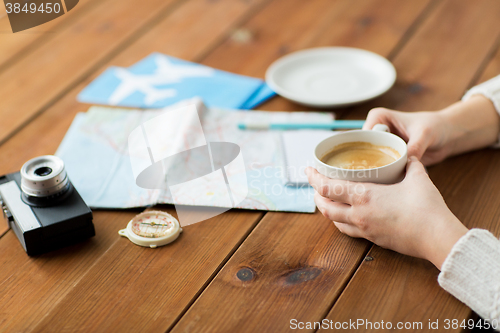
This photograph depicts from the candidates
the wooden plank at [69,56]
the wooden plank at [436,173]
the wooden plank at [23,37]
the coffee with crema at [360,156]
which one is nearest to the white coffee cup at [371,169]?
the coffee with crema at [360,156]

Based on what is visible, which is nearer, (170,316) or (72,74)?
(170,316)

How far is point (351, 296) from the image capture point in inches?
24.4

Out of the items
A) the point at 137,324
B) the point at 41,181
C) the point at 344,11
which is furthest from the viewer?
the point at 344,11

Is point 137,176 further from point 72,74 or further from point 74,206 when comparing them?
point 72,74

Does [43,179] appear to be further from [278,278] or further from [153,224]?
[278,278]

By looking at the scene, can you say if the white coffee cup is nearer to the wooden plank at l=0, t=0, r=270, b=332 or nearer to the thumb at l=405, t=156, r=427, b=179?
the thumb at l=405, t=156, r=427, b=179

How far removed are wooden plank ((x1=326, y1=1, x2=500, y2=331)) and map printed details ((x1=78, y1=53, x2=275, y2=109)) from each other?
27cm

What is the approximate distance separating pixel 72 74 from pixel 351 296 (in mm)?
937

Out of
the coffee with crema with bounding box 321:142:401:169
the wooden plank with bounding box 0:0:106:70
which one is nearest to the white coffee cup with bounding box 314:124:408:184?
the coffee with crema with bounding box 321:142:401:169

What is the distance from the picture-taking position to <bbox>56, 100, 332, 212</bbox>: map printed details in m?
0.81

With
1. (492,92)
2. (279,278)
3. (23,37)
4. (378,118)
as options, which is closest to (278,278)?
(279,278)

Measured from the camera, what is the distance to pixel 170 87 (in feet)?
3.84

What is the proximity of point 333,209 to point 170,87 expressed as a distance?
62cm

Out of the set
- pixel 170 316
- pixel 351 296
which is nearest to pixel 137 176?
pixel 170 316
